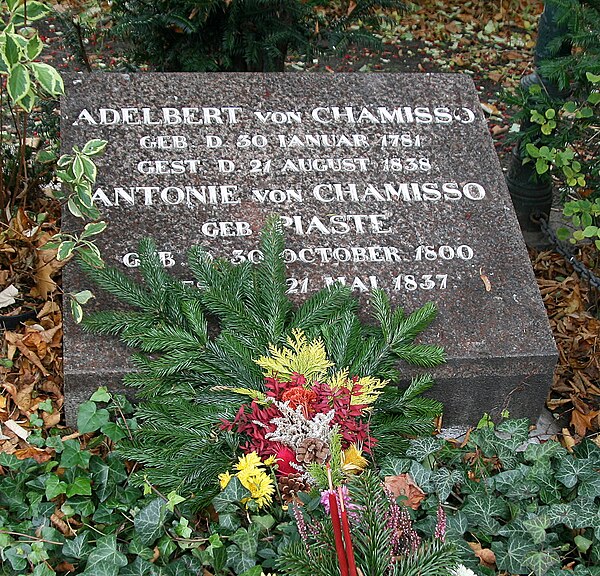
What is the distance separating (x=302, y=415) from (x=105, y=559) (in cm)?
67

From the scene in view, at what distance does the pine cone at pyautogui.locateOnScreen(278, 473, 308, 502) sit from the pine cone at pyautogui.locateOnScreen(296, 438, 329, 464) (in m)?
0.06

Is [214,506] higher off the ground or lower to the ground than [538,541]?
lower

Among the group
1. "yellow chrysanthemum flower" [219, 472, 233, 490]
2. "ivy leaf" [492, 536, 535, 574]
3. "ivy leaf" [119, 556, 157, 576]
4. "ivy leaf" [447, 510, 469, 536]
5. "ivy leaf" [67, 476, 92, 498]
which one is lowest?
"ivy leaf" [67, 476, 92, 498]

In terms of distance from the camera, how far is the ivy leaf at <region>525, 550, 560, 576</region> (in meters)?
2.31

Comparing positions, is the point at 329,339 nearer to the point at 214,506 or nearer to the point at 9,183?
the point at 214,506

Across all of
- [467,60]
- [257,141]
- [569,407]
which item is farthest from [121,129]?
[467,60]

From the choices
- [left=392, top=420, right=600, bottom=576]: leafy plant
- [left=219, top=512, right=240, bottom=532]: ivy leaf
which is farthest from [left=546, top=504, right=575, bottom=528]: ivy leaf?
[left=219, top=512, right=240, bottom=532]: ivy leaf

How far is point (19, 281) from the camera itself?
129 inches

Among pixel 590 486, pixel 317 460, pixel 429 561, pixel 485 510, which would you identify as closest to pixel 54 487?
pixel 317 460

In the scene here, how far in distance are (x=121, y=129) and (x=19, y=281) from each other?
70 centimetres

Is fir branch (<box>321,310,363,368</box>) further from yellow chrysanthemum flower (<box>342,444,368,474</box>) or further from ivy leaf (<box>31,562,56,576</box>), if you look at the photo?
ivy leaf (<box>31,562,56,576</box>)

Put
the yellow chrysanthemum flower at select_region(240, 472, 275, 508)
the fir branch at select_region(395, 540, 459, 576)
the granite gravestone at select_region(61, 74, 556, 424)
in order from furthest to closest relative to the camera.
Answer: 1. the granite gravestone at select_region(61, 74, 556, 424)
2. the yellow chrysanthemum flower at select_region(240, 472, 275, 508)
3. the fir branch at select_region(395, 540, 459, 576)

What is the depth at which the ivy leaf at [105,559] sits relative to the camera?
224cm

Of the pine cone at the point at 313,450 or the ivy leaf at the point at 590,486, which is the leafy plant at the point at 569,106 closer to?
the ivy leaf at the point at 590,486
